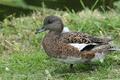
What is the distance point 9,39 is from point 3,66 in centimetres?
128

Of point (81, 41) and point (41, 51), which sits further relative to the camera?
point (41, 51)

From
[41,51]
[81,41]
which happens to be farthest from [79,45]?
[41,51]

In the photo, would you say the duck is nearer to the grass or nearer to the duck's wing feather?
the duck's wing feather

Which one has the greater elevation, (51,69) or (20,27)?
(20,27)

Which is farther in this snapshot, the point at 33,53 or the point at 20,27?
the point at 20,27

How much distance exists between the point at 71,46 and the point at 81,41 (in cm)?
13

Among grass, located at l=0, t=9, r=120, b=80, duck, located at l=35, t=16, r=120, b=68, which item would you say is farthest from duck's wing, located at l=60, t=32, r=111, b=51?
grass, located at l=0, t=9, r=120, b=80

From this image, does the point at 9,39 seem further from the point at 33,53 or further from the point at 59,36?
the point at 59,36

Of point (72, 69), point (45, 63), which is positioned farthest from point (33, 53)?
point (72, 69)

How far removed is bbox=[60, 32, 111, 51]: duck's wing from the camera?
6.52 metres

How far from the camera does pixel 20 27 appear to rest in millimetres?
8805

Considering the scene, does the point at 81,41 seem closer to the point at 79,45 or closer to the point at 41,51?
the point at 79,45

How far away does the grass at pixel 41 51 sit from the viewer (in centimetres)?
669

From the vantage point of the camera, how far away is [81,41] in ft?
21.4
